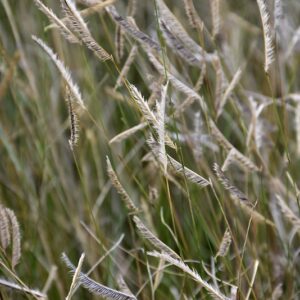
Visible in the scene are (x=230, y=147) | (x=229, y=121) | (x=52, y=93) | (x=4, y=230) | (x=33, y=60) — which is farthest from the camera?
(x=33, y=60)

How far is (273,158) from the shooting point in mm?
1313

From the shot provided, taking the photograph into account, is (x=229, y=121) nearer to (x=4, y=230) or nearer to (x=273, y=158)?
(x=273, y=158)

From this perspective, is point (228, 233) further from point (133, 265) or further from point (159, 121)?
point (133, 265)

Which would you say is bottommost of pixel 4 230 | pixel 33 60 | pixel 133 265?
pixel 133 265

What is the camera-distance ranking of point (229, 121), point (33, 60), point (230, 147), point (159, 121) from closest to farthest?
point (159, 121)
point (230, 147)
point (229, 121)
point (33, 60)

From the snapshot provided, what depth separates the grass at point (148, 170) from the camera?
2.98ft

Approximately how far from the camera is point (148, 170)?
126 centimetres

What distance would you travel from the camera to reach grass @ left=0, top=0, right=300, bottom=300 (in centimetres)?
91

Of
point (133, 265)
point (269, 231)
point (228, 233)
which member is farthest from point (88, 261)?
point (228, 233)

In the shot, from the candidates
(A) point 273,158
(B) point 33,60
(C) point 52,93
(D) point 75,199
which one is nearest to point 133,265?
(D) point 75,199

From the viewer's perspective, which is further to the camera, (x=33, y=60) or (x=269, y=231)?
(x=33, y=60)

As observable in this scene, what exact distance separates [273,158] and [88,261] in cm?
43

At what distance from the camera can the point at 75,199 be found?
137 cm

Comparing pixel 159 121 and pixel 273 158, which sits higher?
pixel 159 121
